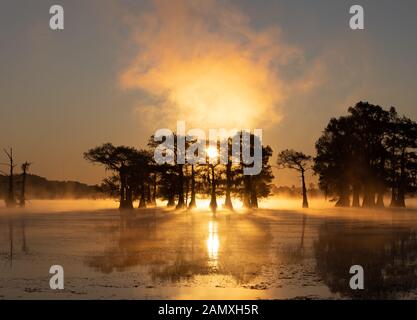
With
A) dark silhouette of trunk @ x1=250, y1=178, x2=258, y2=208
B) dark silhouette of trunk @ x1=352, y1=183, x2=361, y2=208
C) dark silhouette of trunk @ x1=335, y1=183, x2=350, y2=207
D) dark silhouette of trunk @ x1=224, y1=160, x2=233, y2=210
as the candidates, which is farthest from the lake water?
dark silhouette of trunk @ x1=335, y1=183, x2=350, y2=207

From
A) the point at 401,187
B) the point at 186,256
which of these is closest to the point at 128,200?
the point at 401,187

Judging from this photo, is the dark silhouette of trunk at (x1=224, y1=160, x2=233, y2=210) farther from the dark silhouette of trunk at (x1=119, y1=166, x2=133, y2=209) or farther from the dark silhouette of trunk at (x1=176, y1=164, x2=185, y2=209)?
the dark silhouette of trunk at (x1=119, y1=166, x2=133, y2=209)

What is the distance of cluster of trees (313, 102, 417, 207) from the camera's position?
85562 millimetres

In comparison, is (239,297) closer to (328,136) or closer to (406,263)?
(406,263)

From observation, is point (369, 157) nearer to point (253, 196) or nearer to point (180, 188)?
point (253, 196)

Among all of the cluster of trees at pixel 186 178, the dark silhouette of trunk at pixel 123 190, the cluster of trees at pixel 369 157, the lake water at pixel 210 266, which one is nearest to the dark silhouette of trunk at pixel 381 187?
the cluster of trees at pixel 369 157

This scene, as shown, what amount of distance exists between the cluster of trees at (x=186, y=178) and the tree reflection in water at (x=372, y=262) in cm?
5877

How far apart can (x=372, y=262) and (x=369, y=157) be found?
70.6 m

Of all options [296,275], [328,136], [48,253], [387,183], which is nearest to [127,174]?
[328,136]

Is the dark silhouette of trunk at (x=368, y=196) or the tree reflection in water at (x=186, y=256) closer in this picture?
the tree reflection in water at (x=186, y=256)

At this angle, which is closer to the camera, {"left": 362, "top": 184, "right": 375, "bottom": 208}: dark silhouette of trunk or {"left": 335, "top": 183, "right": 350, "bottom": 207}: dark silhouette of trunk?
{"left": 362, "top": 184, "right": 375, "bottom": 208}: dark silhouette of trunk

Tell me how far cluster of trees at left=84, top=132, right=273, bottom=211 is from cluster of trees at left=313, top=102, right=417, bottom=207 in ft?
36.6

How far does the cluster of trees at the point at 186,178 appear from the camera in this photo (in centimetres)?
8875

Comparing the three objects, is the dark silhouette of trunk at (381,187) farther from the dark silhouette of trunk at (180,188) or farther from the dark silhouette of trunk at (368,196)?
the dark silhouette of trunk at (180,188)
